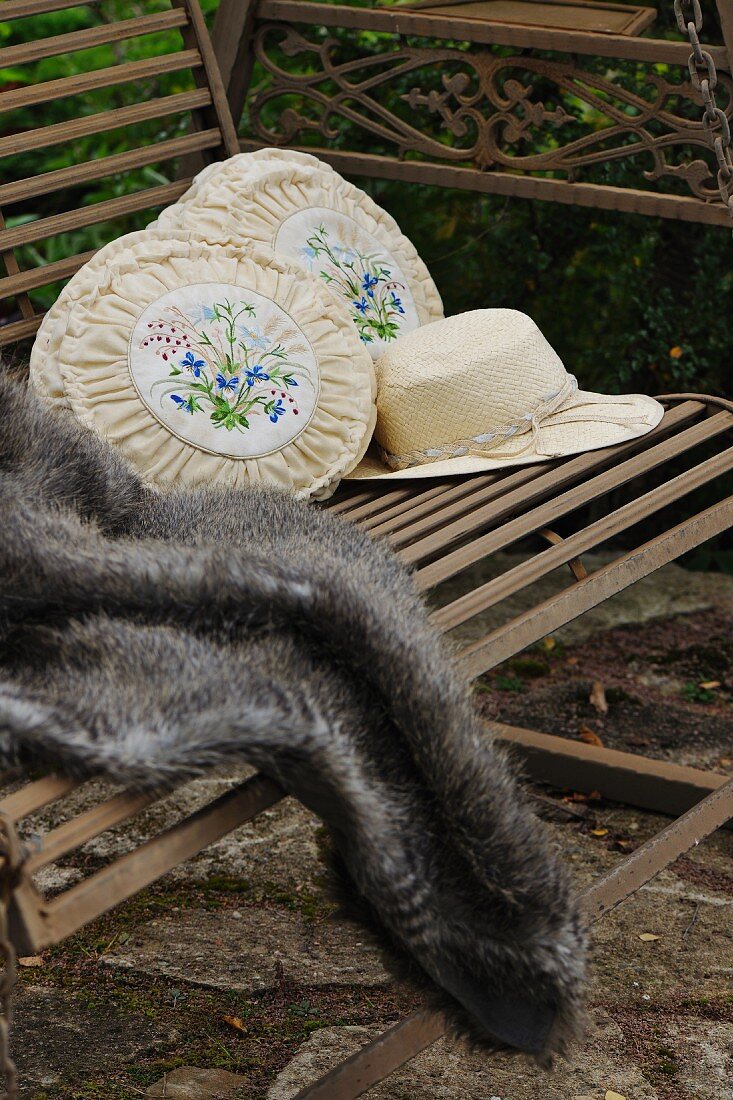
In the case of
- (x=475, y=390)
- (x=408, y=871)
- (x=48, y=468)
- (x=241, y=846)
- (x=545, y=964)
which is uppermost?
(x=48, y=468)

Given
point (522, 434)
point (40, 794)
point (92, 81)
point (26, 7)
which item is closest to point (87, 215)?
point (92, 81)

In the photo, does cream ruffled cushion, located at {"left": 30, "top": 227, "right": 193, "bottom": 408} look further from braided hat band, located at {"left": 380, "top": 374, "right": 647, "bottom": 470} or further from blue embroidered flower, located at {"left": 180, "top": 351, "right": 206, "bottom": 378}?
braided hat band, located at {"left": 380, "top": 374, "right": 647, "bottom": 470}

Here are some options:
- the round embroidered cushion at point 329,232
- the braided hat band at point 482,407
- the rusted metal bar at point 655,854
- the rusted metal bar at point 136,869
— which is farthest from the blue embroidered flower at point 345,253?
the rusted metal bar at point 136,869

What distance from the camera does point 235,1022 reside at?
181cm

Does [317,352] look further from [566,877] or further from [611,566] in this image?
[566,877]

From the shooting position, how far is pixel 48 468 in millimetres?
1586

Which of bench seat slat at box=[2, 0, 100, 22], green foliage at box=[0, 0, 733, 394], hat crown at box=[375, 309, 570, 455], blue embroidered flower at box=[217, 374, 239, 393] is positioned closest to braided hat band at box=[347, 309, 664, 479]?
hat crown at box=[375, 309, 570, 455]

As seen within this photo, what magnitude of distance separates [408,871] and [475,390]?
954 mm

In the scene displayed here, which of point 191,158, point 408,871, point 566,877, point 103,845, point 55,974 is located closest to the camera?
point 408,871

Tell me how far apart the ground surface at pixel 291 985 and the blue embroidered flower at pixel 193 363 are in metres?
0.65

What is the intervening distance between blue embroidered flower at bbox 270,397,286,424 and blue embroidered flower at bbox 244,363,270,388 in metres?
0.04

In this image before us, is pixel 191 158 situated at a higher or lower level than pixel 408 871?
higher

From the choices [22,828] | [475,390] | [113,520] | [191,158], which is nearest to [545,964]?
[113,520]

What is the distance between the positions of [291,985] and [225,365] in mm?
942
